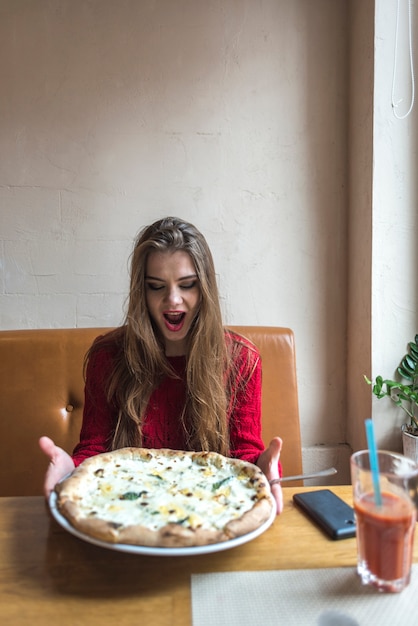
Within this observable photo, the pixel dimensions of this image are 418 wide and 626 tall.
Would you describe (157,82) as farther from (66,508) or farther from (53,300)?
(66,508)

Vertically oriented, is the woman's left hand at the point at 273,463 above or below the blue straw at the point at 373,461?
below

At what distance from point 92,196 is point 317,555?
5.03 ft

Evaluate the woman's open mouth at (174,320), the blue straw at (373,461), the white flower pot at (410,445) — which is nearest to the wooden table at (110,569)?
the blue straw at (373,461)

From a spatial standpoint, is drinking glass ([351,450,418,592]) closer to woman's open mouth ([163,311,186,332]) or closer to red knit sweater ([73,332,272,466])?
red knit sweater ([73,332,272,466])

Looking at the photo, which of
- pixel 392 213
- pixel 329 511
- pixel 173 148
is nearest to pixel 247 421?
pixel 329 511

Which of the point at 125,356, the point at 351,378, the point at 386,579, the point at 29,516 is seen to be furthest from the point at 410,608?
the point at 351,378

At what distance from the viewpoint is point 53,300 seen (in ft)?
6.45

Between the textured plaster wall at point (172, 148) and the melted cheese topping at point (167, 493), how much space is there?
106 centimetres

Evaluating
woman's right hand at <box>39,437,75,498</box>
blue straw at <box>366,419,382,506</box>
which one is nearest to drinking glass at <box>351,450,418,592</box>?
blue straw at <box>366,419,382,506</box>

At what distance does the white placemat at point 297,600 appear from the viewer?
69cm

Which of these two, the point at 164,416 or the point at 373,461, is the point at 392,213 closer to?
the point at 164,416

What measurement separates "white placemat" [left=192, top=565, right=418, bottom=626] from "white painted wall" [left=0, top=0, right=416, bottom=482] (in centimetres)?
131

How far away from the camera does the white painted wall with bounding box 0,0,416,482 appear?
6.25 feet

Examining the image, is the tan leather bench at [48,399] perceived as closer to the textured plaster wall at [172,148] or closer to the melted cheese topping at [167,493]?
the textured plaster wall at [172,148]
